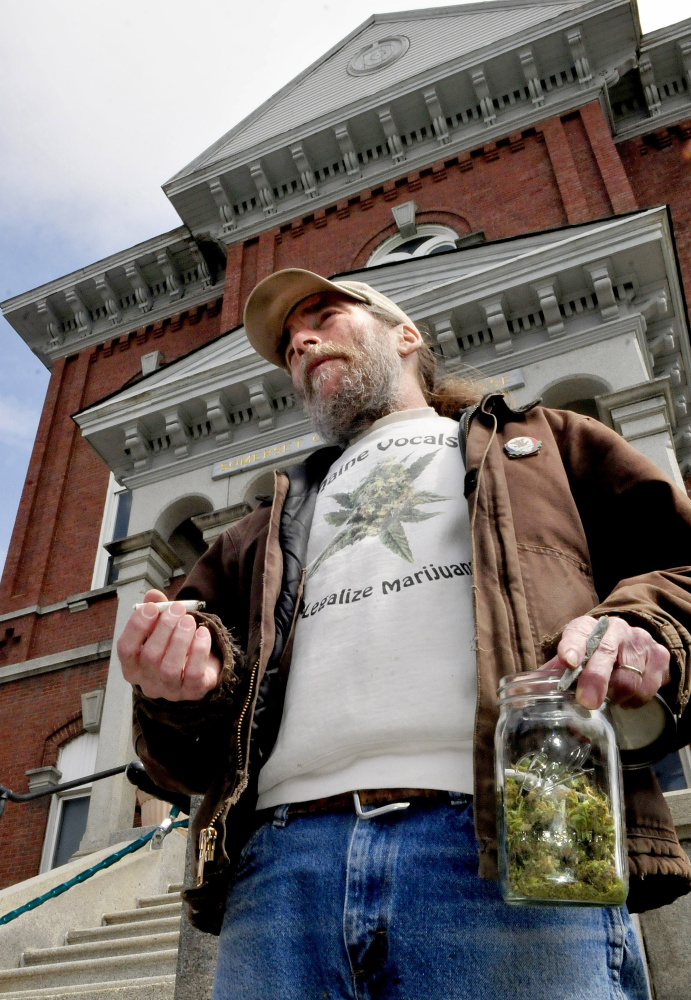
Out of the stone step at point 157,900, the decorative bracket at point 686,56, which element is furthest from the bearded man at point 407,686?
the decorative bracket at point 686,56

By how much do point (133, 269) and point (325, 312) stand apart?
53.2 feet

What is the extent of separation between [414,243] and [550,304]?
6489 mm

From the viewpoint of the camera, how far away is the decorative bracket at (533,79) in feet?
48.3

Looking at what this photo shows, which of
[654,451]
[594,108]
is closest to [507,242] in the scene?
[654,451]

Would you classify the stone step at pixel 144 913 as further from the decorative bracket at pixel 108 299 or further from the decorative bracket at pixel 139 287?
the decorative bracket at pixel 108 299

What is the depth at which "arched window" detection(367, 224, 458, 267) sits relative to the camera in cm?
1454

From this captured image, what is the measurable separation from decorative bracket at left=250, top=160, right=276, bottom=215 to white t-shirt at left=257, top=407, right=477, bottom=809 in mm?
15285

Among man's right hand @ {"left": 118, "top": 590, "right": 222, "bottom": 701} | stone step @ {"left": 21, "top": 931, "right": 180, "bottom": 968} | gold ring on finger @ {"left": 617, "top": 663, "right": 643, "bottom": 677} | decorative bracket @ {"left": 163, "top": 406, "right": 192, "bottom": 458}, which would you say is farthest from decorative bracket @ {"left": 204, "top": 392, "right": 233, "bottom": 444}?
gold ring on finger @ {"left": 617, "top": 663, "right": 643, "bottom": 677}

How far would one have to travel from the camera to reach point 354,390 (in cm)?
242

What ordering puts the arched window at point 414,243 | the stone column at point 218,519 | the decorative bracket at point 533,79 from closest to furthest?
the stone column at point 218,519 < the arched window at point 414,243 < the decorative bracket at point 533,79

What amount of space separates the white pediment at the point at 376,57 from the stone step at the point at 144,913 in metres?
13.6

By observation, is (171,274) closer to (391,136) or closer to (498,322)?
(391,136)

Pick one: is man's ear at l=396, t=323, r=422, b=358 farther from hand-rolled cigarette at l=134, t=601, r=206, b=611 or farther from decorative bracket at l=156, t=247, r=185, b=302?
decorative bracket at l=156, t=247, r=185, b=302

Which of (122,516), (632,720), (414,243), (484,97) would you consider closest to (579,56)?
(484,97)
